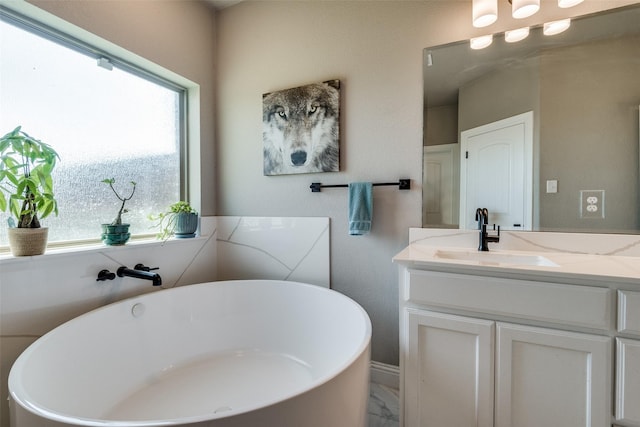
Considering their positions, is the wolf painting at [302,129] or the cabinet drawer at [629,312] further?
the wolf painting at [302,129]

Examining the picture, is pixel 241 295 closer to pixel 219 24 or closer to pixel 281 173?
pixel 281 173

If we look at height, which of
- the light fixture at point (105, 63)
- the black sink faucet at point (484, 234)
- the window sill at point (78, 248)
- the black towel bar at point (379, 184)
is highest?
the light fixture at point (105, 63)

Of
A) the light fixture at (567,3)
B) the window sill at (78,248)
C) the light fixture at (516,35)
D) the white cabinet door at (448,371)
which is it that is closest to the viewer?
the white cabinet door at (448,371)

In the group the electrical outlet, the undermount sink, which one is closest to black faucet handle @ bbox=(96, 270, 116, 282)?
the undermount sink

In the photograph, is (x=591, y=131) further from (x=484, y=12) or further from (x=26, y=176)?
(x=26, y=176)

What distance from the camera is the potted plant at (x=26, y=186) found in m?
1.09

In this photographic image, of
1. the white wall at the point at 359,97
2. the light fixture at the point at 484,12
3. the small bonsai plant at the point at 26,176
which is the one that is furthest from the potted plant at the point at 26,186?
A: the light fixture at the point at 484,12

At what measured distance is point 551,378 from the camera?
0.91 metres

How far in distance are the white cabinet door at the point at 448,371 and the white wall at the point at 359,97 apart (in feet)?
1.70

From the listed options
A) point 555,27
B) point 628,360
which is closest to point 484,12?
point 555,27

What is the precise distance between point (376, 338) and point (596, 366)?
1.00 meters

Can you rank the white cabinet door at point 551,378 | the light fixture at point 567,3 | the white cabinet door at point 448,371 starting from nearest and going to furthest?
the white cabinet door at point 551,378
the white cabinet door at point 448,371
the light fixture at point 567,3

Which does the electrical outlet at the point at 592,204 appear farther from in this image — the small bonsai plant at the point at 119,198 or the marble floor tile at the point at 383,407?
the small bonsai plant at the point at 119,198

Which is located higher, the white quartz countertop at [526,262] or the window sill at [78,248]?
the window sill at [78,248]
